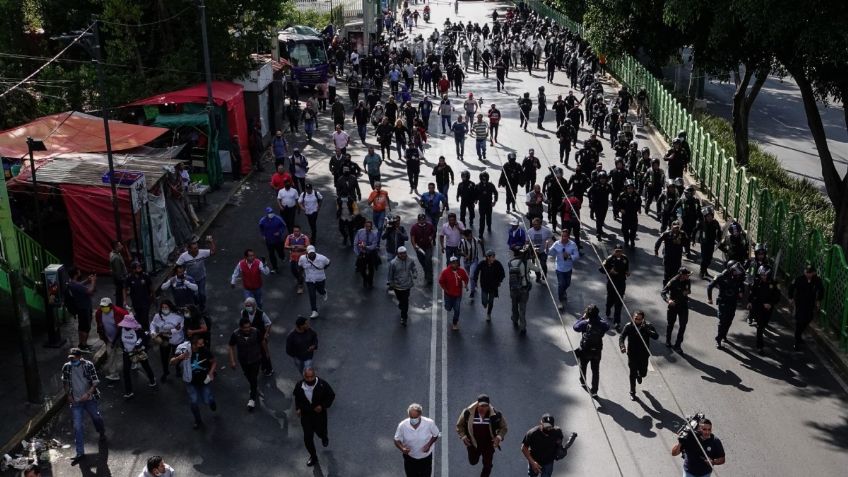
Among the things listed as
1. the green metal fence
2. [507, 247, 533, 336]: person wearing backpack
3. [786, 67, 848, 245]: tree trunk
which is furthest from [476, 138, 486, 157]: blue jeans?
[507, 247, 533, 336]: person wearing backpack

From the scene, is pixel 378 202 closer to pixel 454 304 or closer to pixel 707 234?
pixel 454 304

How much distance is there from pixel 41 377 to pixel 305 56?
26020mm

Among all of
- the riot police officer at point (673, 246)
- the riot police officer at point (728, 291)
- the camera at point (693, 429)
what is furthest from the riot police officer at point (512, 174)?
the camera at point (693, 429)

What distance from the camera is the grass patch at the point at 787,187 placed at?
1944 centimetres

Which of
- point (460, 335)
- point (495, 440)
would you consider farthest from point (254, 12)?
point (495, 440)

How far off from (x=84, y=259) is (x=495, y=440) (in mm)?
10789

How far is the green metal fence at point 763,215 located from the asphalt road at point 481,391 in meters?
1.03

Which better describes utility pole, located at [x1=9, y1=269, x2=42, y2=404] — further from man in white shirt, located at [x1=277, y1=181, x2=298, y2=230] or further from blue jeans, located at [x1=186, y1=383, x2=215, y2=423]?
man in white shirt, located at [x1=277, y1=181, x2=298, y2=230]

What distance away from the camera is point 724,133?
28031mm

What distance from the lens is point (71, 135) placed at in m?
20.0

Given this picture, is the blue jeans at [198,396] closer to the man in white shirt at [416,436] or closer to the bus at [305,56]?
the man in white shirt at [416,436]

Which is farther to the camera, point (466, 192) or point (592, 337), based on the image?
point (466, 192)

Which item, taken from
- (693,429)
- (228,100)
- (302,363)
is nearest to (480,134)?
(228,100)

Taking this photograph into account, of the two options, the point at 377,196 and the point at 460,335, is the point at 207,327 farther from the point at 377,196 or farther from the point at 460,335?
the point at 377,196
